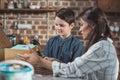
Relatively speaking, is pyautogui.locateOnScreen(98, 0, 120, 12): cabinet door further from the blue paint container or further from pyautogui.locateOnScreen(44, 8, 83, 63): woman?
the blue paint container

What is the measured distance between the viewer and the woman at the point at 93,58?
158 cm

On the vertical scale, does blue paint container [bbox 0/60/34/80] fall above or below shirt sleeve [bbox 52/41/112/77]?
above

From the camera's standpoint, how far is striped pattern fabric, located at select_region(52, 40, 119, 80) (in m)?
1.57

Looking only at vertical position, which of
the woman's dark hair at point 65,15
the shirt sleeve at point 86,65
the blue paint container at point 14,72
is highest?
the woman's dark hair at point 65,15

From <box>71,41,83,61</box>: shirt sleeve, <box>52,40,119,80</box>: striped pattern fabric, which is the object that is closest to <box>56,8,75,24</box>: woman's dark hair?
<box>71,41,83,61</box>: shirt sleeve

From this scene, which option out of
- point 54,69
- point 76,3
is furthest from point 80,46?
point 76,3

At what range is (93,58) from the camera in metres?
1.59

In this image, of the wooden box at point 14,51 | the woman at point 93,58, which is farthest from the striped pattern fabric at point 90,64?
the wooden box at point 14,51

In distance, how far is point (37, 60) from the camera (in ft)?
5.06

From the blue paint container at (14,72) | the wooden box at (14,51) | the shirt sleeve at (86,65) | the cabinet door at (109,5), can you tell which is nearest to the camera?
the blue paint container at (14,72)

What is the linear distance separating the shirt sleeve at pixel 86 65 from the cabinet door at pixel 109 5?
2349 millimetres

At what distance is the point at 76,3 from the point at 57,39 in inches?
64.3

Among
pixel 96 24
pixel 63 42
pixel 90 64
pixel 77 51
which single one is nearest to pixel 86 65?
pixel 90 64

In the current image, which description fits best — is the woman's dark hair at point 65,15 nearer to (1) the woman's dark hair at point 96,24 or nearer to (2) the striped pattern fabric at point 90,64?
(1) the woman's dark hair at point 96,24
